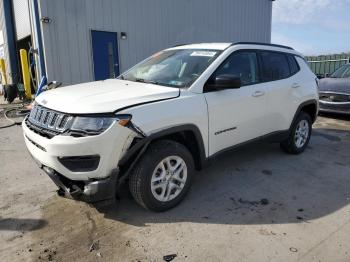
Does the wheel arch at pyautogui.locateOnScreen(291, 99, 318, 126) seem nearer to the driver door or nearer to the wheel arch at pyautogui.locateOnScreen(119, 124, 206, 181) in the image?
the driver door

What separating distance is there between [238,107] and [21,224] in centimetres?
268

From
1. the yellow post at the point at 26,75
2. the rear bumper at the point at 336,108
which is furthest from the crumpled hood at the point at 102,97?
the yellow post at the point at 26,75

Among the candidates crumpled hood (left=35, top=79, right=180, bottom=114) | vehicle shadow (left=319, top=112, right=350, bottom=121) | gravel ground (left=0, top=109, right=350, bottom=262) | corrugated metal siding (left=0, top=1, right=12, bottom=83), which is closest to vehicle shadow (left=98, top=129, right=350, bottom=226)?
gravel ground (left=0, top=109, right=350, bottom=262)

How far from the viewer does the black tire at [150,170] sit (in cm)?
319

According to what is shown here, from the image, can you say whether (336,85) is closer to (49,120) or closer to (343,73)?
(343,73)

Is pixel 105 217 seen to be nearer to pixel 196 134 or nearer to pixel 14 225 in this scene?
pixel 14 225

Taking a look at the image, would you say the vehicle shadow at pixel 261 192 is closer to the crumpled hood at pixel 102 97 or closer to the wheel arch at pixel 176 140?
the wheel arch at pixel 176 140

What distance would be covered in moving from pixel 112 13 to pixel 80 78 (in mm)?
2333

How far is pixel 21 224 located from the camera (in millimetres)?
3312

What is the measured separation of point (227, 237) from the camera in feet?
10.1

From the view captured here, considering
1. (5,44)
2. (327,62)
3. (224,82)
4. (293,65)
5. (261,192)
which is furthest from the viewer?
(327,62)

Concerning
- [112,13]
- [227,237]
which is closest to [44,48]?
[112,13]

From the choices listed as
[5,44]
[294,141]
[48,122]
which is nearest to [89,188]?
[48,122]

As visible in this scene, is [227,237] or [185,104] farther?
[185,104]
